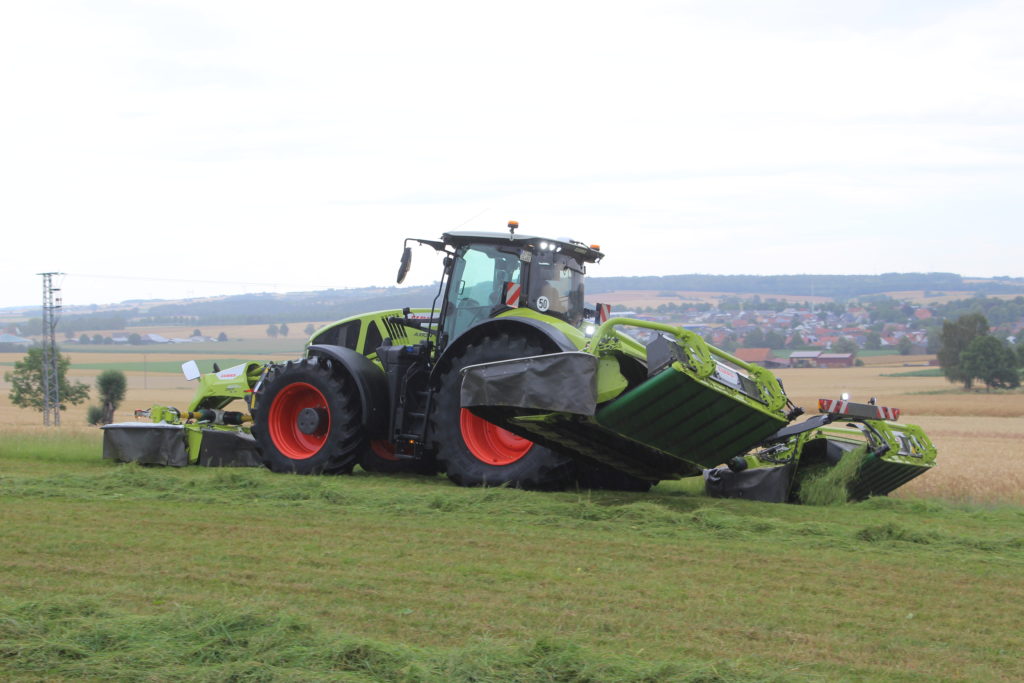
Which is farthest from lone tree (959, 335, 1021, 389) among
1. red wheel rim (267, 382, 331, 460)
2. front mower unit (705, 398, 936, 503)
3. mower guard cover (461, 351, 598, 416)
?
mower guard cover (461, 351, 598, 416)

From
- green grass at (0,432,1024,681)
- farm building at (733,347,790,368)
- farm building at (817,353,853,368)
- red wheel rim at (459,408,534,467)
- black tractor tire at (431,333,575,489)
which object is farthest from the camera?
farm building at (817,353,853,368)

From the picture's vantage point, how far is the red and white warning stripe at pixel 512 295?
32.5ft

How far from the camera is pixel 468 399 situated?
8.54 m

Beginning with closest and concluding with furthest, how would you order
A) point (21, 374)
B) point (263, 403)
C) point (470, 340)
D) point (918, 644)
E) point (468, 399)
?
point (918, 644)
point (468, 399)
point (470, 340)
point (263, 403)
point (21, 374)

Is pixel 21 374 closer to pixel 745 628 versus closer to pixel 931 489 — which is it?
pixel 931 489

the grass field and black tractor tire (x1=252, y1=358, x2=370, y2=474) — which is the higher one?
black tractor tire (x1=252, y1=358, x2=370, y2=474)

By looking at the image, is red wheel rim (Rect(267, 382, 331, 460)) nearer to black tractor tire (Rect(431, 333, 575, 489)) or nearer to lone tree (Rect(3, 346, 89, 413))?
black tractor tire (Rect(431, 333, 575, 489))

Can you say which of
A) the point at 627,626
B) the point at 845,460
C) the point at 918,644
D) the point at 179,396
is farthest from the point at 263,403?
the point at 179,396

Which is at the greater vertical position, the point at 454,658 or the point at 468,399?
the point at 468,399

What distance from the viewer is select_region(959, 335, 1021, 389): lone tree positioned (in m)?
56.7

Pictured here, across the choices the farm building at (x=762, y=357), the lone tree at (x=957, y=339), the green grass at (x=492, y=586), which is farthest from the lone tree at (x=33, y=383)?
the farm building at (x=762, y=357)

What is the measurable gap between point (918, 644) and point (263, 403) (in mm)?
7558

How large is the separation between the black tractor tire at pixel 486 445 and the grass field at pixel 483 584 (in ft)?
1.10

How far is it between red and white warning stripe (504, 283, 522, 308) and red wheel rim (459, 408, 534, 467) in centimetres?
114
